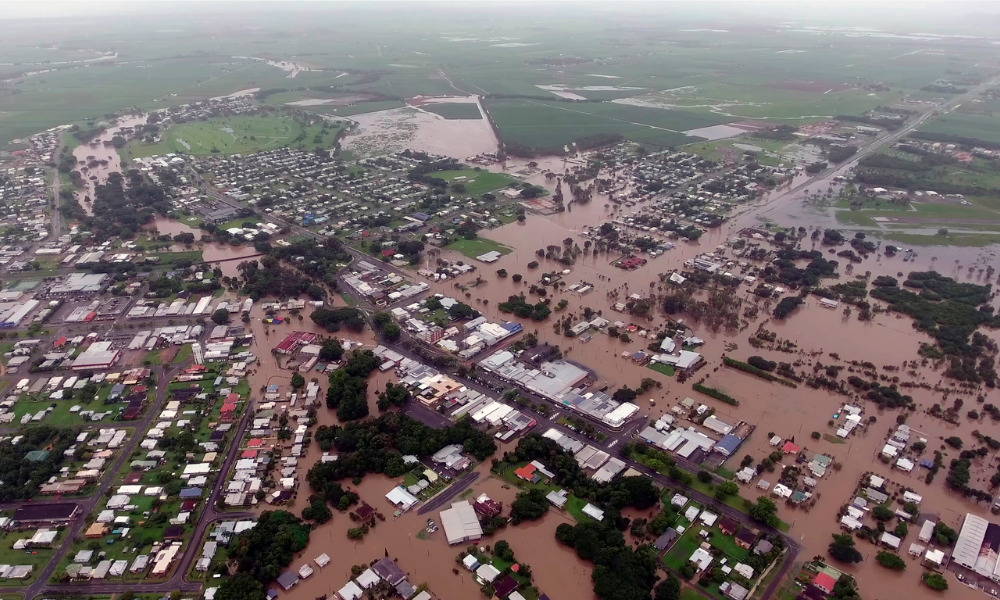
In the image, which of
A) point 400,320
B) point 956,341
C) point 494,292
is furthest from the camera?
point 494,292

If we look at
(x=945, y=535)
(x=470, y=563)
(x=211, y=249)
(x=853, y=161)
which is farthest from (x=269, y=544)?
(x=853, y=161)

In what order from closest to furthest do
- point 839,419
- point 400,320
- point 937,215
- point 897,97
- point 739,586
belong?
point 739,586, point 839,419, point 400,320, point 937,215, point 897,97

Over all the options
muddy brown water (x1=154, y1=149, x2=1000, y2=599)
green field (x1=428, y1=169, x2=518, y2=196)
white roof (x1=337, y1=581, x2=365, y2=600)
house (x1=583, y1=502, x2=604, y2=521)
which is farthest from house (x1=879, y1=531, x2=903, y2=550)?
green field (x1=428, y1=169, x2=518, y2=196)

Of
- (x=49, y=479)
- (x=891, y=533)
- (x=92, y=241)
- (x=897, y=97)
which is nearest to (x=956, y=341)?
(x=891, y=533)

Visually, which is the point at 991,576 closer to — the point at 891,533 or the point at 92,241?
the point at 891,533

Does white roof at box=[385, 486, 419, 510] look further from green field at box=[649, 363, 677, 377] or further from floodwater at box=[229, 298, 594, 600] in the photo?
green field at box=[649, 363, 677, 377]

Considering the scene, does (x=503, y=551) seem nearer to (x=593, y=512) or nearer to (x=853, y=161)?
(x=593, y=512)
